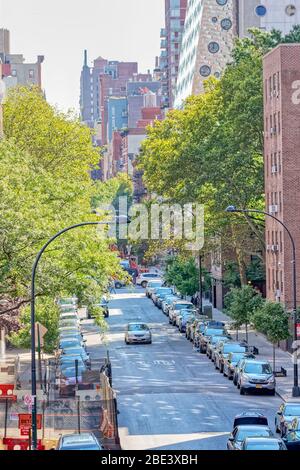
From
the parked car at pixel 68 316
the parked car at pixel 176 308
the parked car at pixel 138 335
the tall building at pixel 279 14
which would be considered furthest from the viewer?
the tall building at pixel 279 14

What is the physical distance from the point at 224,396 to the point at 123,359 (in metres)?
17.3

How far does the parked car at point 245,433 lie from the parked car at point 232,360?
75.2 ft

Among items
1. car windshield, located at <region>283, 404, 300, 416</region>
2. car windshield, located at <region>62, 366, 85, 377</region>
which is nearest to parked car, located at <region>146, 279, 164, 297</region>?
car windshield, located at <region>62, 366, 85, 377</region>

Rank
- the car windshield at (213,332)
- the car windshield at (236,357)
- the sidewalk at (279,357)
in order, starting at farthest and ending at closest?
the car windshield at (213,332)
the car windshield at (236,357)
the sidewalk at (279,357)

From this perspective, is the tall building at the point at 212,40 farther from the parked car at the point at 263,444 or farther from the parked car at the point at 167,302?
the parked car at the point at 263,444

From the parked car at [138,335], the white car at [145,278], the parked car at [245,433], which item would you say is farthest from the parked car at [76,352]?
the white car at [145,278]

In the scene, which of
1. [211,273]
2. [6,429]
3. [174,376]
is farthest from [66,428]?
[211,273]

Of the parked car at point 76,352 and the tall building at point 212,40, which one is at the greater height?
the tall building at point 212,40

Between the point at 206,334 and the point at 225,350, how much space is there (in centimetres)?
920

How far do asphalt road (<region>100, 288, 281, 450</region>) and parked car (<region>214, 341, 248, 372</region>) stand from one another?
62 centimetres

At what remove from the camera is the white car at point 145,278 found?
455ft

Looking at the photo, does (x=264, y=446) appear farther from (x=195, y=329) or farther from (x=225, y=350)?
(x=195, y=329)

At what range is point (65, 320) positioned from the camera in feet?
257

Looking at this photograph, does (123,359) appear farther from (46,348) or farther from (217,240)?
(217,240)
